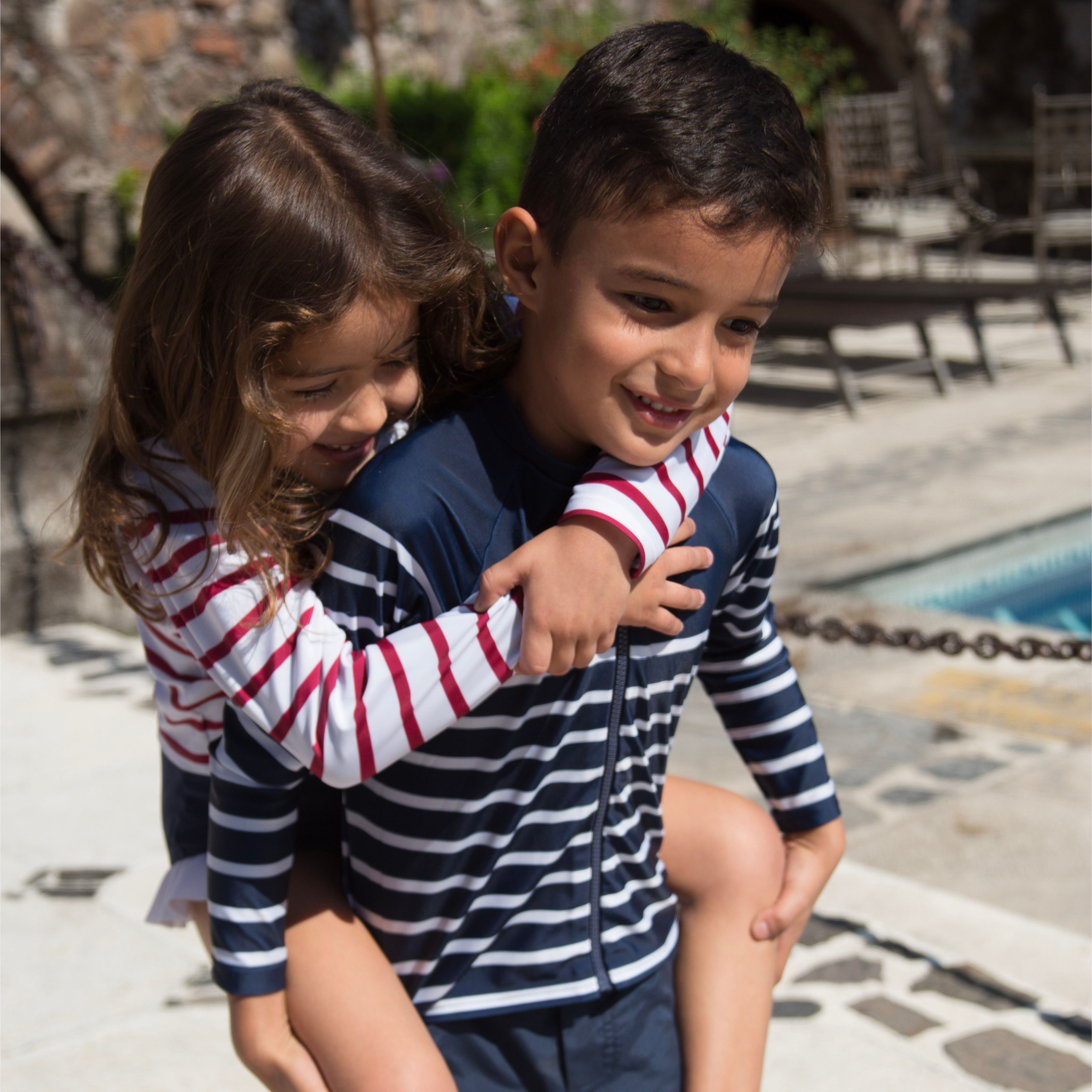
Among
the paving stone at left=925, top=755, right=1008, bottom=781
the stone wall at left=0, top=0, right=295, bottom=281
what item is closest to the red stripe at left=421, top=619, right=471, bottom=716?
the paving stone at left=925, top=755, right=1008, bottom=781

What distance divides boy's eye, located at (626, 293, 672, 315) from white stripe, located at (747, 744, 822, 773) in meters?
0.60

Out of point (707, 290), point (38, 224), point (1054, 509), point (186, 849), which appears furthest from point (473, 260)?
point (38, 224)

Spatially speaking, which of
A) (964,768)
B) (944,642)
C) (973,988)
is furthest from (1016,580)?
(973,988)

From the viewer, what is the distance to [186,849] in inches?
62.2

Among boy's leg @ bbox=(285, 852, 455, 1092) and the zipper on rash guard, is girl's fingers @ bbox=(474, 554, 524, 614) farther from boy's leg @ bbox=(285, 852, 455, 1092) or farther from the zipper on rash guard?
boy's leg @ bbox=(285, 852, 455, 1092)

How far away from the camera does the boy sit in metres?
1.21

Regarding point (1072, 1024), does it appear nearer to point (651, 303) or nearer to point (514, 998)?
point (514, 998)

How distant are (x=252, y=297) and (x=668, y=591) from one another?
0.50 m

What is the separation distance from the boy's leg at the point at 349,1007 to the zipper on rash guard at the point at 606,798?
19cm

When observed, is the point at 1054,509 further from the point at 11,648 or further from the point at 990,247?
the point at 990,247

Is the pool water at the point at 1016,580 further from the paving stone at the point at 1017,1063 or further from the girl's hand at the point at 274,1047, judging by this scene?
the girl's hand at the point at 274,1047

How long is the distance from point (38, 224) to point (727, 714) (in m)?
8.04

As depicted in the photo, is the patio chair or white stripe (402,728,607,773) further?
the patio chair

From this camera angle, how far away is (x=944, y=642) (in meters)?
2.61
